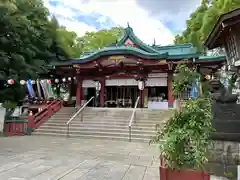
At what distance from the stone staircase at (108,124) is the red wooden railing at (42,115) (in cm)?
27

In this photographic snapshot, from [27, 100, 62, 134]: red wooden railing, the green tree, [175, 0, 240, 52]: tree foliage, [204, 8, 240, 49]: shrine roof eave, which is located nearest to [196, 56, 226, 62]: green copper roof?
[175, 0, 240, 52]: tree foliage

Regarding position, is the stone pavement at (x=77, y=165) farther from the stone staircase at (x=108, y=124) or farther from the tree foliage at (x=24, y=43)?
the tree foliage at (x=24, y=43)

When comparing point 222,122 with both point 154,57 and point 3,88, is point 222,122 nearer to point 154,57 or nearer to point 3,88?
point 154,57

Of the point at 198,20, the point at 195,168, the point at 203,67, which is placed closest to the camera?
the point at 195,168

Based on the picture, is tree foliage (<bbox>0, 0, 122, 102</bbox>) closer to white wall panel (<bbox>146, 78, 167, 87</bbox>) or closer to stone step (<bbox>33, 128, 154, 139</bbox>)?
stone step (<bbox>33, 128, 154, 139</bbox>)

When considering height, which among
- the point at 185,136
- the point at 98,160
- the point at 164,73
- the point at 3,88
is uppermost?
the point at 164,73

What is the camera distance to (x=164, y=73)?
15.4 metres

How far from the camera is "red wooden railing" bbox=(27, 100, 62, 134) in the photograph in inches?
467

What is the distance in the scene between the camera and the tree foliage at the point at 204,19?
1288cm

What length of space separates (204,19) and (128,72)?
19.6 ft

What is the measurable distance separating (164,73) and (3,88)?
10.0 meters

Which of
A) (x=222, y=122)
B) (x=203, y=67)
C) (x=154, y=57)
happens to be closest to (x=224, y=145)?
(x=222, y=122)

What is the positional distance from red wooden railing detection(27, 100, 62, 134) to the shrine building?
2375mm

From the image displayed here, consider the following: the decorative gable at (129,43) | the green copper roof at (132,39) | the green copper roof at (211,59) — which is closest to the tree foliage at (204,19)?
the green copper roof at (211,59)
